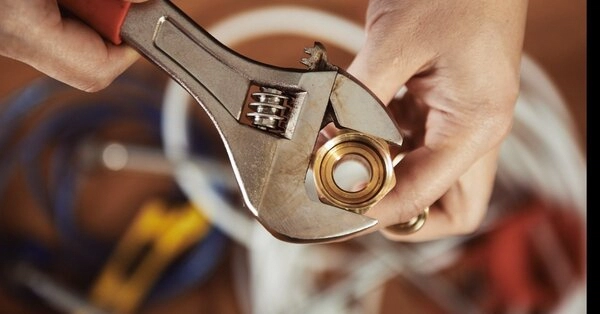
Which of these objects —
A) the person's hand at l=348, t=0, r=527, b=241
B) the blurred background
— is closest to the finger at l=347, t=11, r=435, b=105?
the person's hand at l=348, t=0, r=527, b=241

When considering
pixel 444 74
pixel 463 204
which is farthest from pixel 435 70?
pixel 463 204

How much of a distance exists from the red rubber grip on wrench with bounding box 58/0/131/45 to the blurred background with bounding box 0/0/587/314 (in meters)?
0.35

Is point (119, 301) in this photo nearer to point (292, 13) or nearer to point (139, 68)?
point (139, 68)

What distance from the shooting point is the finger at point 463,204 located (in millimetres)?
421

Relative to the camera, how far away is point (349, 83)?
29 cm

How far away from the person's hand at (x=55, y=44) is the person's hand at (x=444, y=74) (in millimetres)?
131

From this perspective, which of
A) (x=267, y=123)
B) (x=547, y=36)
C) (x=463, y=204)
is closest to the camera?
(x=267, y=123)

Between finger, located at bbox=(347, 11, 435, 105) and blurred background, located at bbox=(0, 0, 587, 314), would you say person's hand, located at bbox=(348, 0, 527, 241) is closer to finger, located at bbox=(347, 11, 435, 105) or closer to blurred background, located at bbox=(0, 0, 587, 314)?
finger, located at bbox=(347, 11, 435, 105)

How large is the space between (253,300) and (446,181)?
386 mm

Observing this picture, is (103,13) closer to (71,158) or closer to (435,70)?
(435,70)

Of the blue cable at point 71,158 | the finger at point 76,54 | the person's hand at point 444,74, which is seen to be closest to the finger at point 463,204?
the person's hand at point 444,74

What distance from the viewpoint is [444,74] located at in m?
0.36

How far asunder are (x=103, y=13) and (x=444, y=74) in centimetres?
18

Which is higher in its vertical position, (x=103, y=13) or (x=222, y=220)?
(x=103, y=13)
